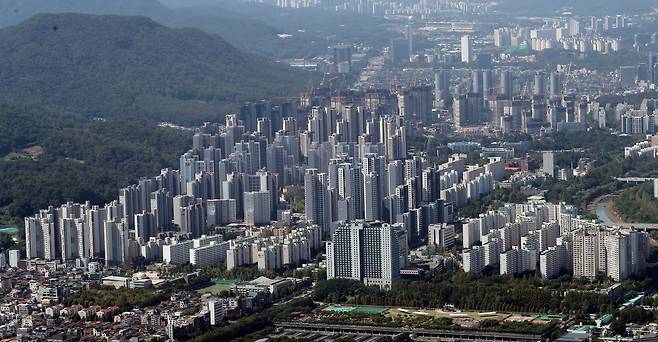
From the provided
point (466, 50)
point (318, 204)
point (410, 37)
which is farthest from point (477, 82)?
point (318, 204)

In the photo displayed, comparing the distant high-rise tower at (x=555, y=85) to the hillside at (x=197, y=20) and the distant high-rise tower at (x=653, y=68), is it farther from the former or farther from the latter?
the hillside at (x=197, y=20)

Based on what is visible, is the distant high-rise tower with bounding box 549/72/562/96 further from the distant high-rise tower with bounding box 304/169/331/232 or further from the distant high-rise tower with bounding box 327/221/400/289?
the distant high-rise tower with bounding box 327/221/400/289

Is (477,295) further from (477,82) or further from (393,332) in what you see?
(477,82)

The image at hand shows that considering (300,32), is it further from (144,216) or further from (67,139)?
(144,216)

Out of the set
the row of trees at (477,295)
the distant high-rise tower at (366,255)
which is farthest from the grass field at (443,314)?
the distant high-rise tower at (366,255)

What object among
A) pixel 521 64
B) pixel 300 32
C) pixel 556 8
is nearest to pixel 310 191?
pixel 521 64
